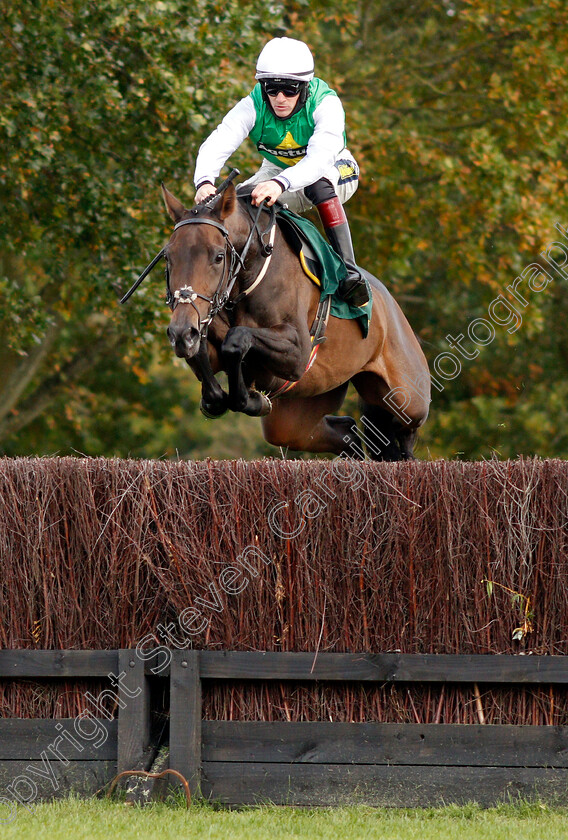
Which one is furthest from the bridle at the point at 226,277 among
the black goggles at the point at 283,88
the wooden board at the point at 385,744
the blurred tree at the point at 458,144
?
the blurred tree at the point at 458,144

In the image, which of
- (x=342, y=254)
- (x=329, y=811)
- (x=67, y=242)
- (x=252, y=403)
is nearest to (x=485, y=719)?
(x=329, y=811)

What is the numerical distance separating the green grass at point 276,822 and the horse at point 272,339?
2.23 metres

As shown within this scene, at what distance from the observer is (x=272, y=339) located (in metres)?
6.43

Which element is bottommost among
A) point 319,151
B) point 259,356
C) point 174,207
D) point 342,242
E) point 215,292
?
point 259,356

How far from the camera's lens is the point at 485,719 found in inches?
203

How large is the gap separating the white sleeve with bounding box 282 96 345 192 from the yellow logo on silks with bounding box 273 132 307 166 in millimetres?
228

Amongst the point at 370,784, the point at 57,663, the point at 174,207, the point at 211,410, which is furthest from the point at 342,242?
the point at 370,784

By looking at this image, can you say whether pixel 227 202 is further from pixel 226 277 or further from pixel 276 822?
pixel 276 822

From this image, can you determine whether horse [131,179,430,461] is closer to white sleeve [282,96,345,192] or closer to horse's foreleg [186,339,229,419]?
horse's foreleg [186,339,229,419]

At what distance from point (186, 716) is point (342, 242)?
11.3 feet

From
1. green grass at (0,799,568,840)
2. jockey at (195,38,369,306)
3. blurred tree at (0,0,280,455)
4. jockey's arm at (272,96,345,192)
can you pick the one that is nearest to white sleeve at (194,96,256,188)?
jockey at (195,38,369,306)

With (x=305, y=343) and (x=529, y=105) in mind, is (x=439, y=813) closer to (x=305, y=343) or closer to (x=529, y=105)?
(x=305, y=343)

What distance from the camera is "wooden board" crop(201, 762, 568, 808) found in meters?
5.06

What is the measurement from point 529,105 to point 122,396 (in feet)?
31.5
